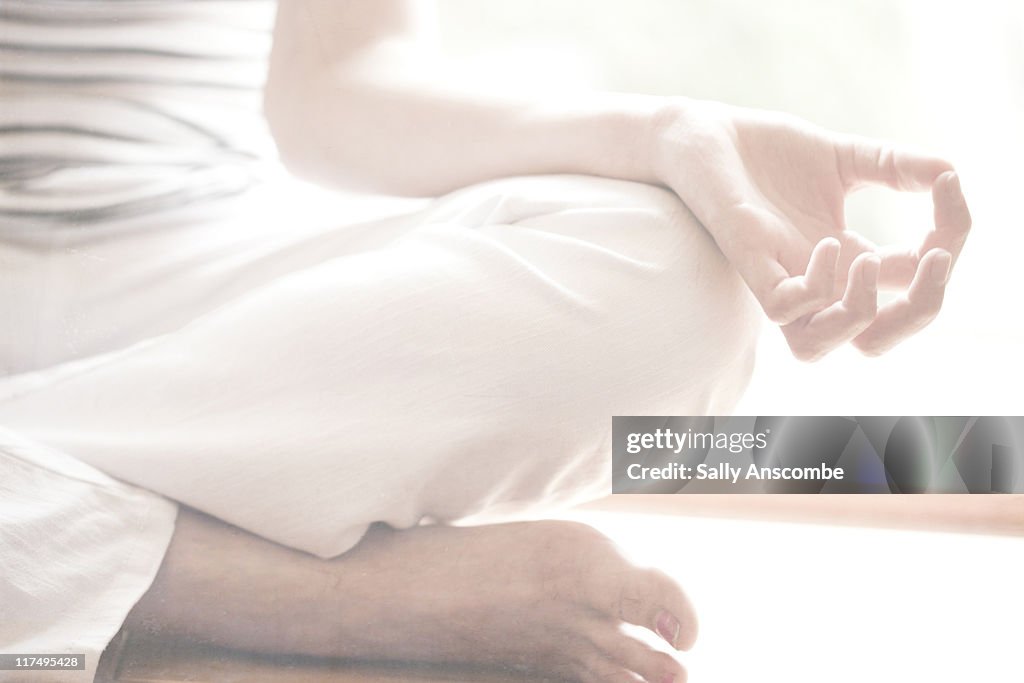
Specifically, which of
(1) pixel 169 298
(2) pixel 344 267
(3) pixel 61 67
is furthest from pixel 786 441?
(3) pixel 61 67

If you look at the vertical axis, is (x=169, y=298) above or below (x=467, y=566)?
above

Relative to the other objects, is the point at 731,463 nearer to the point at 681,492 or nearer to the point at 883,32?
the point at 681,492

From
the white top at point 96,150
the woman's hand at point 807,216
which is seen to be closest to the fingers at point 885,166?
the woman's hand at point 807,216

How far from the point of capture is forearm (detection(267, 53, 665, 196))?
65 centimetres

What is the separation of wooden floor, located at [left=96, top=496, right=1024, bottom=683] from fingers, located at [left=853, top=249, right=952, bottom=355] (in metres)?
0.09

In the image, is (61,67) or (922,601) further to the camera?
(61,67)

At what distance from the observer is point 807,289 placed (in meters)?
0.60

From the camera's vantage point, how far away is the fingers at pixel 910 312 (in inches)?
23.9

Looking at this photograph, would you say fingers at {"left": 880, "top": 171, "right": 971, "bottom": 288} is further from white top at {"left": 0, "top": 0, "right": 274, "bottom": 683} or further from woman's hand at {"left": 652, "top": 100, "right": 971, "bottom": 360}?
white top at {"left": 0, "top": 0, "right": 274, "bottom": 683}

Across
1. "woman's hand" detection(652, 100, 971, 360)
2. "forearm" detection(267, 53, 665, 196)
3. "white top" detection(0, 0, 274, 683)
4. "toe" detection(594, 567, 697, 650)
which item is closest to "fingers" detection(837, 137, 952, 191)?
"woman's hand" detection(652, 100, 971, 360)

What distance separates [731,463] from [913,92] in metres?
0.24

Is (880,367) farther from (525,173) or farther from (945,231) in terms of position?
(525,173)

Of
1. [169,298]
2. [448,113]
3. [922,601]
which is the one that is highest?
[448,113]

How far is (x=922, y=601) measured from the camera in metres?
0.61
